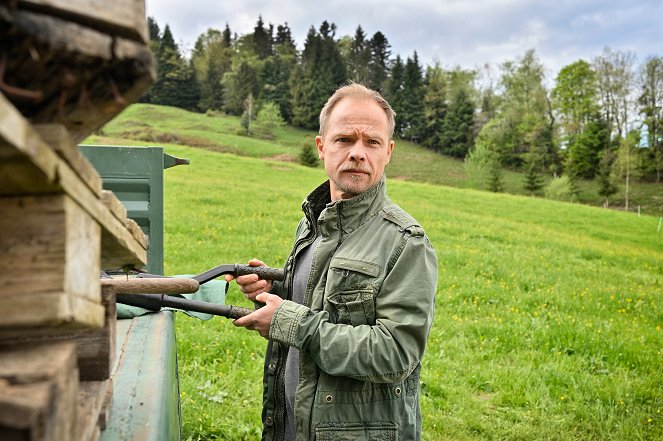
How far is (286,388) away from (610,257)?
13860mm

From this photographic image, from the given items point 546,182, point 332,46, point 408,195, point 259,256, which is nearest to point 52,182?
point 259,256

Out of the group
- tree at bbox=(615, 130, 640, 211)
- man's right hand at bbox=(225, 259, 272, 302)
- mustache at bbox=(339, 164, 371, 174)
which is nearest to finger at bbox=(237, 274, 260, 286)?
man's right hand at bbox=(225, 259, 272, 302)

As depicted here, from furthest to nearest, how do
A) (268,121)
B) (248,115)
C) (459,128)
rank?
(459,128) < (268,121) < (248,115)

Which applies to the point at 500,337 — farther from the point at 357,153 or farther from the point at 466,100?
the point at 466,100

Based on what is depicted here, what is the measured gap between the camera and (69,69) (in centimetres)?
90

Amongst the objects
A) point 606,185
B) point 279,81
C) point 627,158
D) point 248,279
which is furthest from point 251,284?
→ point 279,81

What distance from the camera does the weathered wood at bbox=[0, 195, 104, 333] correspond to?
0.90 m

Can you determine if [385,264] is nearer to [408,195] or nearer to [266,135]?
[408,195]

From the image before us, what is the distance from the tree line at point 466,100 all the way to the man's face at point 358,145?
4801cm

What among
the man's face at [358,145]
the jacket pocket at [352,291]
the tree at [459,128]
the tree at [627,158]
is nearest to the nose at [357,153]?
the man's face at [358,145]

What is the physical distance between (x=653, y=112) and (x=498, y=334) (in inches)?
2219

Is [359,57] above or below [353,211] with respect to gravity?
above

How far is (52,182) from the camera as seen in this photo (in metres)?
0.88

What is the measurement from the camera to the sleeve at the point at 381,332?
79.0 inches
